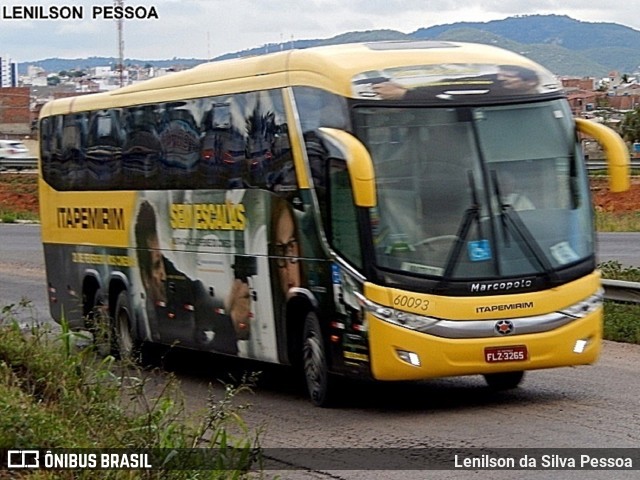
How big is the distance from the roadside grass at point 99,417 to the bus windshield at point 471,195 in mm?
2150

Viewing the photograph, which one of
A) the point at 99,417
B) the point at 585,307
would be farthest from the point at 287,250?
the point at 99,417

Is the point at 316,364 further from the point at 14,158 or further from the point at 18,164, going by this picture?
the point at 14,158

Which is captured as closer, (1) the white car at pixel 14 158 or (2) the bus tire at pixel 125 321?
(2) the bus tire at pixel 125 321

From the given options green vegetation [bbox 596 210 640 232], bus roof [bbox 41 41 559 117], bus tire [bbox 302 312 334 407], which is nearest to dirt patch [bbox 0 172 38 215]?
green vegetation [bbox 596 210 640 232]

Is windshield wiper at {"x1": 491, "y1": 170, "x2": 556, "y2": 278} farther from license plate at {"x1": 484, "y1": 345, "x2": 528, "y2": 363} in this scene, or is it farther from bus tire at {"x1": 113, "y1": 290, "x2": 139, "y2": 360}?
bus tire at {"x1": 113, "y1": 290, "x2": 139, "y2": 360}

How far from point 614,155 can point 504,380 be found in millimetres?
2280

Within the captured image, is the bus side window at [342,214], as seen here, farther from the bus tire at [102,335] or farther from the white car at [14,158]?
the white car at [14,158]

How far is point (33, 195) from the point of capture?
2181 inches

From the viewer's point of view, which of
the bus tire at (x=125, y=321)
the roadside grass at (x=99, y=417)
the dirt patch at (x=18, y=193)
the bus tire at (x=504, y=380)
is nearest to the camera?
the roadside grass at (x=99, y=417)

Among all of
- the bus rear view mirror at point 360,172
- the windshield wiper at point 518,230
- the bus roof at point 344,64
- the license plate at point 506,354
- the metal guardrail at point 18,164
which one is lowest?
the metal guardrail at point 18,164

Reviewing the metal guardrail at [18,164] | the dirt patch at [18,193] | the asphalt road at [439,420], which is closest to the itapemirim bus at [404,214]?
the asphalt road at [439,420]

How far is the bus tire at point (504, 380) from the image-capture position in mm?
12609

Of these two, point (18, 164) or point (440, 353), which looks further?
point (18, 164)

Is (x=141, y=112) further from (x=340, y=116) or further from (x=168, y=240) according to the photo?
(x=340, y=116)
